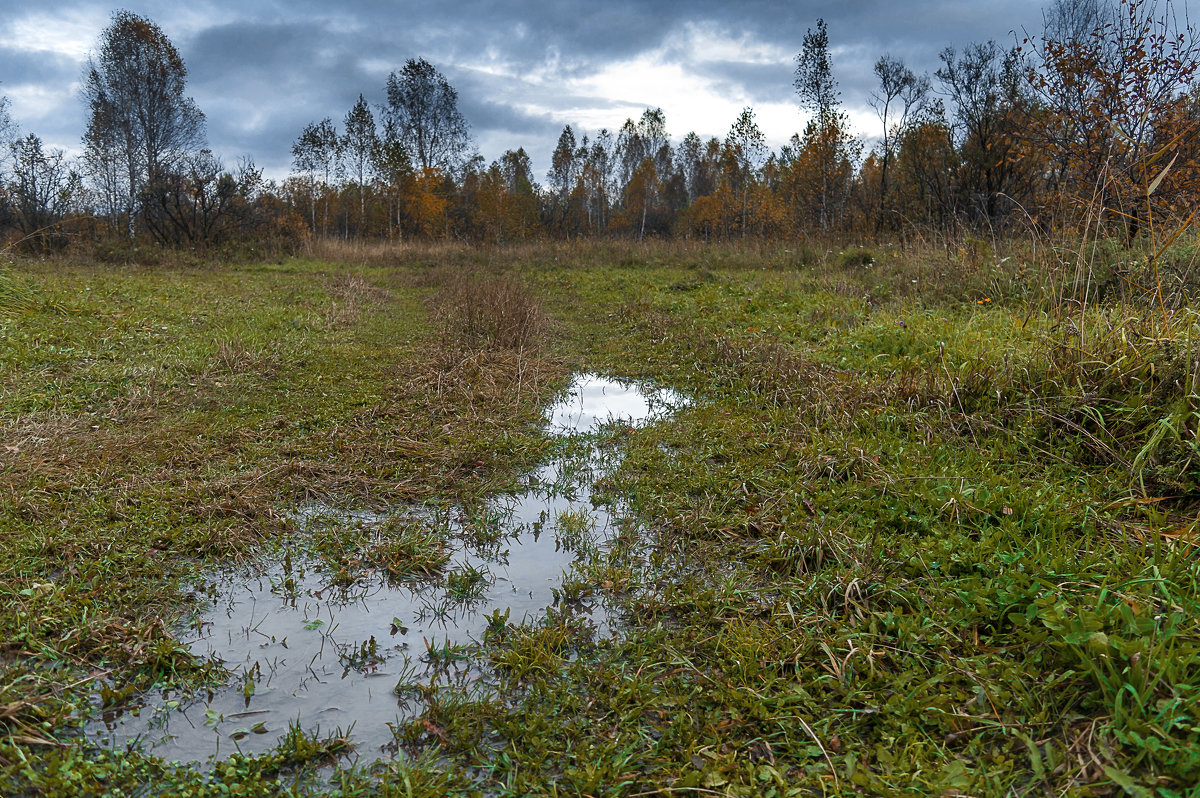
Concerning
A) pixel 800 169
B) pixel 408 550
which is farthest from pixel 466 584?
pixel 800 169

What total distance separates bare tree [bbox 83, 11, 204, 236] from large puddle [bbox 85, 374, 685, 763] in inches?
1101

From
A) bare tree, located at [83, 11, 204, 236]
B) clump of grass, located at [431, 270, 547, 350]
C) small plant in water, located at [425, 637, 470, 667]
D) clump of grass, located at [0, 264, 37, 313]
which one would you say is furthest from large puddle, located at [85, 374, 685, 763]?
bare tree, located at [83, 11, 204, 236]

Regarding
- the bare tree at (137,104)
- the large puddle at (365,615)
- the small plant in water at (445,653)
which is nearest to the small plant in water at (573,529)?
the large puddle at (365,615)

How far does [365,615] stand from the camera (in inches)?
105

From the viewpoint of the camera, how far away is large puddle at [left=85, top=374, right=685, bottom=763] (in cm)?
205

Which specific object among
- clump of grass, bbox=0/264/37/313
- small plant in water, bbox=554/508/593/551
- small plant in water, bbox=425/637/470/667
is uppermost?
clump of grass, bbox=0/264/37/313

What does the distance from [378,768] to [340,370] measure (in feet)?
18.1

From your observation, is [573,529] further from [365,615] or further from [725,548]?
[365,615]

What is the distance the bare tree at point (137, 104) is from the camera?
2520 cm

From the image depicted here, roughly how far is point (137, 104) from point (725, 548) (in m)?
31.8

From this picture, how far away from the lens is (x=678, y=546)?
3244 millimetres

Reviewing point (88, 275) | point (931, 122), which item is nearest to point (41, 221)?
point (88, 275)

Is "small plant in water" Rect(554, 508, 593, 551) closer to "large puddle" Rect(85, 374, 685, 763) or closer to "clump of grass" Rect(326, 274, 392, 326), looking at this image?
"large puddle" Rect(85, 374, 685, 763)

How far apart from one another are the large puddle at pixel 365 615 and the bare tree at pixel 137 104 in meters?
28.0
